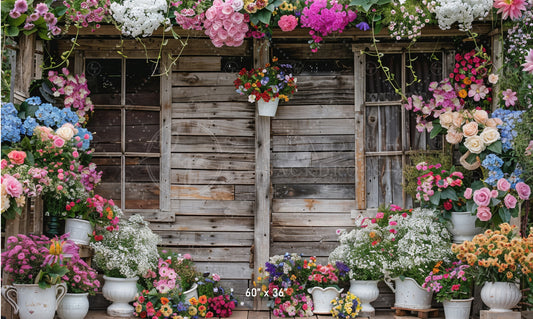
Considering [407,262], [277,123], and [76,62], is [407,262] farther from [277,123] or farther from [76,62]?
[76,62]

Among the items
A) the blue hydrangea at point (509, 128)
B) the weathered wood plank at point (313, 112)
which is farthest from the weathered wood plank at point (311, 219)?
the blue hydrangea at point (509, 128)

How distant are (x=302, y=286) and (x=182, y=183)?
1.53 meters

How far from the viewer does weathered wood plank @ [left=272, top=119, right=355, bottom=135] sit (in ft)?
19.7

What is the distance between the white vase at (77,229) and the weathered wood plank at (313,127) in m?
1.98

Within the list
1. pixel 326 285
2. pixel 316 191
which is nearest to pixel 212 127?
pixel 316 191

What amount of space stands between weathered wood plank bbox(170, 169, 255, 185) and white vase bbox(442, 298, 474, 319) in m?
2.13

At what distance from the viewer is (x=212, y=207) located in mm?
6023

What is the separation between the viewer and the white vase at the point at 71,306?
489 cm

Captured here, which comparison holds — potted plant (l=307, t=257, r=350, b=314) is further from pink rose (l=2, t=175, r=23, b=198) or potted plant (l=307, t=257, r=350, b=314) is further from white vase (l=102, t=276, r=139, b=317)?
pink rose (l=2, t=175, r=23, b=198)

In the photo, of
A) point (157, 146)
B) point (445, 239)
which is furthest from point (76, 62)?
point (445, 239)

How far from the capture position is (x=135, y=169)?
6031 mm

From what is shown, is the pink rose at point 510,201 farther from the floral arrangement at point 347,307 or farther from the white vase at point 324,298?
the white vase at point 324,298

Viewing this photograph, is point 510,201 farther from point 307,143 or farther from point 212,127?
point 212,127

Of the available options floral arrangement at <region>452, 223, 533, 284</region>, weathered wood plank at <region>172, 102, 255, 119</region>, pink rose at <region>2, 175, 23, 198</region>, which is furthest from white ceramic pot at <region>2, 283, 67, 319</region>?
floral arrangement at <region>452, 223, 533, 284</region>
